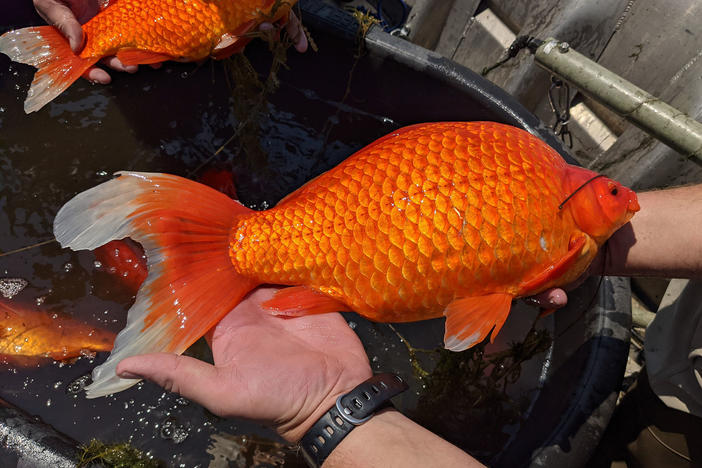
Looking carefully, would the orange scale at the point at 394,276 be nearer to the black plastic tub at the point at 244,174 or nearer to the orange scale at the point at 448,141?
the orange scale at the point at 448,141

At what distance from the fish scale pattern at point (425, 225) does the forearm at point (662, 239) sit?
0.40 m

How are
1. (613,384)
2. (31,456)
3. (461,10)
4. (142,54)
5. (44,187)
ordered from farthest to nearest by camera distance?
(461,10), (44,187), (142,54), (613,384), (31,456)

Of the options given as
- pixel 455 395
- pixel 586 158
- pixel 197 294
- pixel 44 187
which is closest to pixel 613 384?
pixel 455 395

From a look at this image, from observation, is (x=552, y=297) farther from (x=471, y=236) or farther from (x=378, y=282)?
(x=378, y=282)

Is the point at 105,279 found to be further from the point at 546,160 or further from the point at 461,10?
the point at 461,10

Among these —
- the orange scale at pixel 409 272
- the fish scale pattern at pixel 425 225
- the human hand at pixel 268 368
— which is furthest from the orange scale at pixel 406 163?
the human hand at pixel 268 368

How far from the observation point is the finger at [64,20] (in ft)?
5.46

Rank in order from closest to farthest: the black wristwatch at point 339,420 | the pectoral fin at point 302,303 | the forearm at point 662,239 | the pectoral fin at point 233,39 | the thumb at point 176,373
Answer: the thumb at point 176,373
the black wristwatch at point 339,420
the pectoral fin at point 302,303
the forearm at point 662,239
the pectoral fin at point 233,39

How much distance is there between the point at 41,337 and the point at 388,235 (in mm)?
→ 1319

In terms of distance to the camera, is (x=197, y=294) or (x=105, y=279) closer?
(x=197, y=294)

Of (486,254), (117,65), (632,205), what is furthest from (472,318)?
(117,65)

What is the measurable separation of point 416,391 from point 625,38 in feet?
6.15

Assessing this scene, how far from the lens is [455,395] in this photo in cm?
176

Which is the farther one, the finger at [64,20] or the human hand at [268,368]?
the finger at [64,20]
